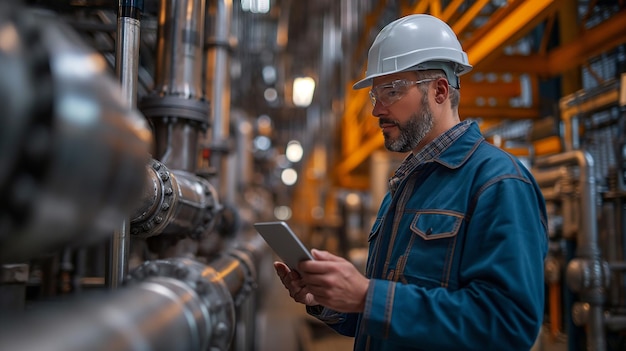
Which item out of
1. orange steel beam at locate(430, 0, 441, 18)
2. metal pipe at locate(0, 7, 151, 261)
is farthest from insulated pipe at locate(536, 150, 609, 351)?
metal pipe at locate(0, 7, 151, 261)

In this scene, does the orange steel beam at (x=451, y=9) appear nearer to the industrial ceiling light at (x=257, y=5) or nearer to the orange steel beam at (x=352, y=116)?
the orange steel beam at (x=352, y=116)

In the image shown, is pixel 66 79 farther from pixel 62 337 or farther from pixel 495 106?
pixel 495 106

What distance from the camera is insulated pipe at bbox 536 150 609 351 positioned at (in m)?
3.19

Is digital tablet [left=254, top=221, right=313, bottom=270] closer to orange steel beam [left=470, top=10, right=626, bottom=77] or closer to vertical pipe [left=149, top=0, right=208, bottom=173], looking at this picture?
vertical pipe [left=149, top=0, right=208, bottom=173]

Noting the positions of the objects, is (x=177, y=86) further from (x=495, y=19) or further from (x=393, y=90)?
(x=495, y=19)

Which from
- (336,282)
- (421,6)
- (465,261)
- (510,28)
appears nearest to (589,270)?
(510,28)

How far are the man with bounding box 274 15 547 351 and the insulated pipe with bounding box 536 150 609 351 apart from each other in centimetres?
204

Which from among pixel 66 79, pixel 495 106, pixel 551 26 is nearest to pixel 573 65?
pixel 551 26

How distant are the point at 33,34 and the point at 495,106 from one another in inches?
166

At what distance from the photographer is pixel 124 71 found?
1.55 meters

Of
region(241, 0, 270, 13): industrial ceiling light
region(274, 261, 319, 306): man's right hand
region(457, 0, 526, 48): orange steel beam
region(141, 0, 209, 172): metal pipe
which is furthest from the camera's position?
region(241, 0, 270, 13): industrial ceiling light

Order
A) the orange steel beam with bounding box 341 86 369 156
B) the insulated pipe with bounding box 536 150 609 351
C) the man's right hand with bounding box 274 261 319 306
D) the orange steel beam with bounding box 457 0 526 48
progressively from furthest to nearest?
the orange steel beam with bounding box 341 86 369 156
the insulated pipe with bounding box 536 150 609 351
the orange steel beam with bounding box 457 0 526 48
the man's right hand with bounding box 274 261 319 306

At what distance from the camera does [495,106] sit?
4387mm

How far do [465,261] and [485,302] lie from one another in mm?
136
